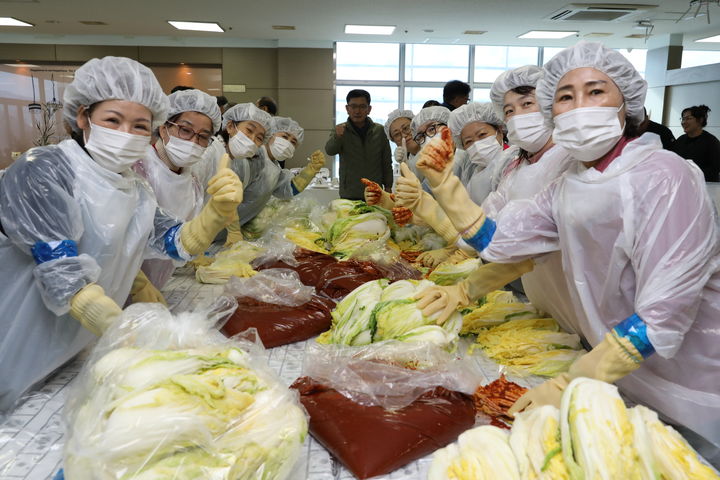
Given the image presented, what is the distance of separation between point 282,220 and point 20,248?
2.47 metres

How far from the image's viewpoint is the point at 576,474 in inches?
37.6

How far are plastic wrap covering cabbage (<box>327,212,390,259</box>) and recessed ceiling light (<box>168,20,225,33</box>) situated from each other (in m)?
7.18

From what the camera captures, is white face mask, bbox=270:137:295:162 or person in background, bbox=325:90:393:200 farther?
person in background, bbox=325:90:393:200

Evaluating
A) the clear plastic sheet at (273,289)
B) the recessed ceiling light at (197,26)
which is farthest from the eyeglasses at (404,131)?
the recessed ceiling light at (197,26)

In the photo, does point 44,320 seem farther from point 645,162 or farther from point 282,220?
point 282,220

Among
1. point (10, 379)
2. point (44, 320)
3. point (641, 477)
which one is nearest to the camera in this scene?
point (641, 477)

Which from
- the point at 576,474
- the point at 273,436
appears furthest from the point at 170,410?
the point at 576,474

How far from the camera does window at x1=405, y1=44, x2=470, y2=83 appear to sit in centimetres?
1109

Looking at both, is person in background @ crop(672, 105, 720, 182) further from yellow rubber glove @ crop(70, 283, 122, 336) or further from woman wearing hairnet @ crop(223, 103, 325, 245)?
yellow rubber glove @ crop(70, 283, 122, 336)

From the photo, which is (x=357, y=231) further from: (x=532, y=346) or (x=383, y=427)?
(x=383, y=427)

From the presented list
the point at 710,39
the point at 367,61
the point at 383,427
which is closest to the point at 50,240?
the point at 383,427

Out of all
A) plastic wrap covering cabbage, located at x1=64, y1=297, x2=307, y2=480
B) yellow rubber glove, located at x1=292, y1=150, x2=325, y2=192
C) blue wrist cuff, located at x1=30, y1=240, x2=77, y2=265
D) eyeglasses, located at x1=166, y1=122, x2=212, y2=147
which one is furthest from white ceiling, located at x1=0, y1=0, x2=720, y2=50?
plastic wrap covering cabbage, located at x1=64, y1=297, x2=307, y2=480

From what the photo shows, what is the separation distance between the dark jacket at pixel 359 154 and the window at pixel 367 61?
5815 millimetres

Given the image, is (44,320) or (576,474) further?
(44,320)
